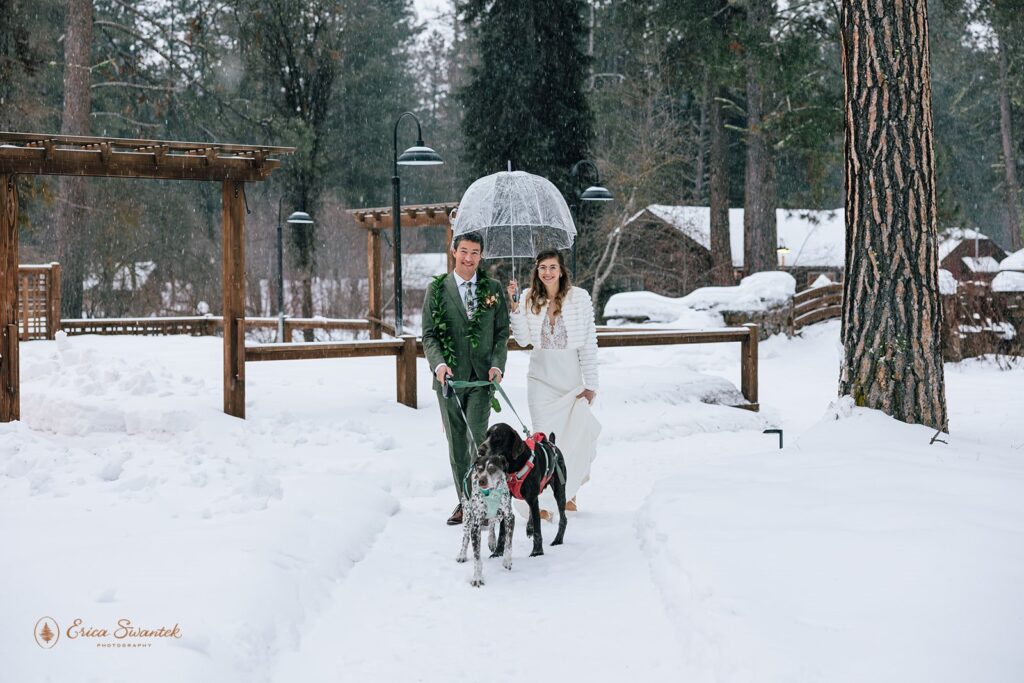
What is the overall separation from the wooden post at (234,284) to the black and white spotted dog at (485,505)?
18.0 ft

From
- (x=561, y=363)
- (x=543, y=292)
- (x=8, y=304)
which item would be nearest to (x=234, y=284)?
(x=8, y=304)

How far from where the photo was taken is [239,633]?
3.76m

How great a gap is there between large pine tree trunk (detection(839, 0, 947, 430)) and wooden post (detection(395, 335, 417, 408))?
5.38m

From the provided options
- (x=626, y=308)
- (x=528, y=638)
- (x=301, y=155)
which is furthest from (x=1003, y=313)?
(x=301, y=155)

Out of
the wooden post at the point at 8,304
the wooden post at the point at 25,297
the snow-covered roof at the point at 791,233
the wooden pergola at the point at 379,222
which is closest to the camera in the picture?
the wooden post at the point at 8,304

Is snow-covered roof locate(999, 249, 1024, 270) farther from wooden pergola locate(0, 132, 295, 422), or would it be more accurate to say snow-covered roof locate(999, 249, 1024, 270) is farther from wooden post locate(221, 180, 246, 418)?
wooden post locate(221, 180, 246, 418)

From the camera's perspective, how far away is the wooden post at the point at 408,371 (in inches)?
417

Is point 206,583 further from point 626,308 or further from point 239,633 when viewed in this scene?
point 626,308

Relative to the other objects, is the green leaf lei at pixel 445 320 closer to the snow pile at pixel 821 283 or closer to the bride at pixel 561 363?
the bride at pixel 561 363

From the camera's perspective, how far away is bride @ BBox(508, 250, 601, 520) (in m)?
6.24

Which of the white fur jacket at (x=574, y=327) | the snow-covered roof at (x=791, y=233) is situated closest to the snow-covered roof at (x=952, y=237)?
the snow-covered roof at (x=791, y=233)

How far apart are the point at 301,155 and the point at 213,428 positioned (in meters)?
19.2

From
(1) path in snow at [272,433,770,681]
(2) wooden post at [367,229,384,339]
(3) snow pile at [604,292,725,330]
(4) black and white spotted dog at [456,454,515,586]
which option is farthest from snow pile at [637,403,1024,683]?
(3) snow pile at [604,292,725,330]

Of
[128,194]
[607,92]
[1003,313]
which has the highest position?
[607,92]
